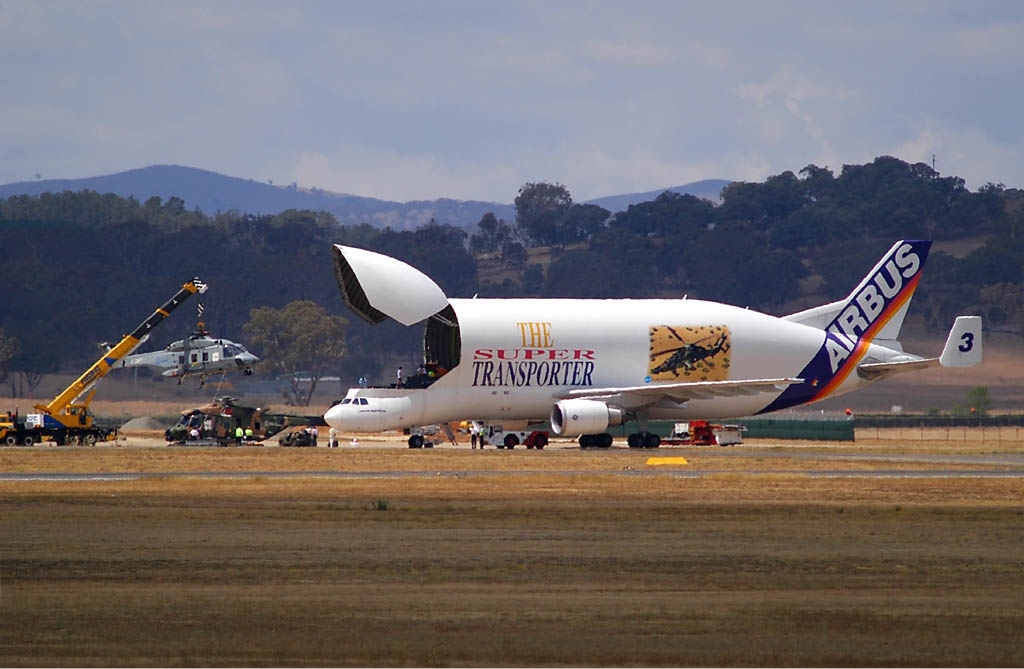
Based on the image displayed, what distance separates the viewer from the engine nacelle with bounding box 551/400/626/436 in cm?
5834

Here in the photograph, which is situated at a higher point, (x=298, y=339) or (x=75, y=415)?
(x=298, y=339)

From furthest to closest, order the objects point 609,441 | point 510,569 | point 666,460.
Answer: point 609,441 < point 666,460 < point 510,569

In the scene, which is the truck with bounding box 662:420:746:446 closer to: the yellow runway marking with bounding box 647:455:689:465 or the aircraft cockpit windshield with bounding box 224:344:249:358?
the yellow runway marking with bounding box 647:455:689:465

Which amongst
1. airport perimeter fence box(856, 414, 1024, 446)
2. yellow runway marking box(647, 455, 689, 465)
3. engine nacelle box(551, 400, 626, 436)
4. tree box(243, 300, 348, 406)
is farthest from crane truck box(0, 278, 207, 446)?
tree box(243, 300, 348, 406)

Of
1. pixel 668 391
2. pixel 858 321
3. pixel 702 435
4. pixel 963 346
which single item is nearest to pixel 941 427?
pixel 858 321

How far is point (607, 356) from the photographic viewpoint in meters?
61.7

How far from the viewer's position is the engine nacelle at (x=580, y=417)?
58344 millimetres

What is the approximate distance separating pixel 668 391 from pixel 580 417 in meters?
4.37

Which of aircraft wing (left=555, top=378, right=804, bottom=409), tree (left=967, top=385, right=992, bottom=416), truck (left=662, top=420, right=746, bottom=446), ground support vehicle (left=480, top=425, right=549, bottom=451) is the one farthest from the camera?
tree (left=967, top=385, right=992, bottom=416)

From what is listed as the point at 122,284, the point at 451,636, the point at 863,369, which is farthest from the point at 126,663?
the point at 122,284

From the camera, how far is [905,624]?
1705 centimetres

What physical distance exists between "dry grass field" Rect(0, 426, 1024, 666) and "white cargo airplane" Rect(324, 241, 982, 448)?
21.1m

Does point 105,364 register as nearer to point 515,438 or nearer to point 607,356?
point 515,438

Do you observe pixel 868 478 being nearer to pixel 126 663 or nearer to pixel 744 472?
pixel 744 472
